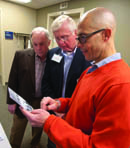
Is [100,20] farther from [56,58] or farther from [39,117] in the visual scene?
[56,58]

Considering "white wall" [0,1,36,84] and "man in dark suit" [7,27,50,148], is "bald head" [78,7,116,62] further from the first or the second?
"white wall" [0,1,36,84]

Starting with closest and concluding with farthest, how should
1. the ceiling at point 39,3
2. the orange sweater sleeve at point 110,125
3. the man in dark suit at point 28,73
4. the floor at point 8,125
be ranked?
1. the orange sweater sleeve at point 110,125
2. the man in dark suit at point 28,73
3. the floor at point 8,125
4. the ceiling at point 39,3

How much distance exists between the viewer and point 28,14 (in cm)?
465

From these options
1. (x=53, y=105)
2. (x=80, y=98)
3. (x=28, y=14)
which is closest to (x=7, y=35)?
(x=28, y=14)

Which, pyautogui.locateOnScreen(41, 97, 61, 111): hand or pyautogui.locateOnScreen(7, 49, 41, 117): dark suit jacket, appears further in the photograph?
pyautogui.locateOnScreen(7, 49, 41, 117): dark suit jacket

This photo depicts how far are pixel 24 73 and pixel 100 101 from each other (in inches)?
44.2

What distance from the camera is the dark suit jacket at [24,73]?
1436mm

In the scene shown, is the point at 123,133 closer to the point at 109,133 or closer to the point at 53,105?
the point at 109,133

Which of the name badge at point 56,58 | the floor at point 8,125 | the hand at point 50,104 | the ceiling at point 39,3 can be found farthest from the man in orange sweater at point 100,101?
the ceiling at point 39,3

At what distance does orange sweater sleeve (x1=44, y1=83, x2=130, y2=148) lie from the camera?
47 centimetres

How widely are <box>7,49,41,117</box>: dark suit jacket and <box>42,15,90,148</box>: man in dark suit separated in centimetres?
22

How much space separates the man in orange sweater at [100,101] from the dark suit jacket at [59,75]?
1.57 ft

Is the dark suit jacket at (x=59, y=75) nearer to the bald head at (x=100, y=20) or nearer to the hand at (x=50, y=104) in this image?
the hand at (x=50, y=104)

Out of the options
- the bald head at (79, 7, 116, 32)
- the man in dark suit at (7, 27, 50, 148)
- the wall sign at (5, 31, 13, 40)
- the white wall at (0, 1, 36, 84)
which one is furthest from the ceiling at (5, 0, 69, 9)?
the bald head at (79, 7, 116, 32)
